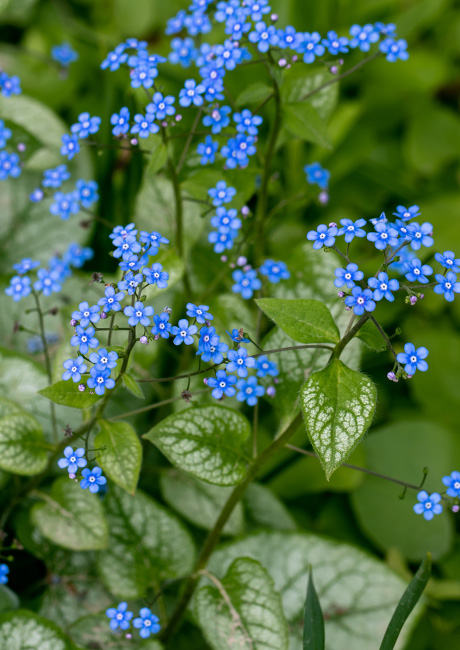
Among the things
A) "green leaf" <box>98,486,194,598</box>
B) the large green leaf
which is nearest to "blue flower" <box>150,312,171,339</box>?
"green leaf" <box>98,486,194,598</box>

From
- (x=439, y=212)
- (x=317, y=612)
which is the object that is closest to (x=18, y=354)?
(x=317, y=612)

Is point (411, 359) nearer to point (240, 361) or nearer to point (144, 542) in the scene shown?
point (240, 361)

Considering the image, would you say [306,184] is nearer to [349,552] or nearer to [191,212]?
[191,212]

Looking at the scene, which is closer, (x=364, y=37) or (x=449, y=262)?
(x=449, y=262)

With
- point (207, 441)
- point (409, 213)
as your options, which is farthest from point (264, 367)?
point (409, 213)

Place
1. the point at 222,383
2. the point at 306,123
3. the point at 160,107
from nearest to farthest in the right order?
1. the point at 222,383
2. the point at 160,107
3. the point at 306,123

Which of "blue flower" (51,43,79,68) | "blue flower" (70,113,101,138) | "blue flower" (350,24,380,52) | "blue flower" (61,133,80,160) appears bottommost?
"blue flower" (61,133,80,160)

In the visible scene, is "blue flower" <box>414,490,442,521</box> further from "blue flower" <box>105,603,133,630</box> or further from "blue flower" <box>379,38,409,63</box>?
"blue flower" <box>379,38,409,63</box>

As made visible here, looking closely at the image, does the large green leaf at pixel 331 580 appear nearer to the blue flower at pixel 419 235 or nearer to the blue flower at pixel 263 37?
the blue flower at pixel 419 235
